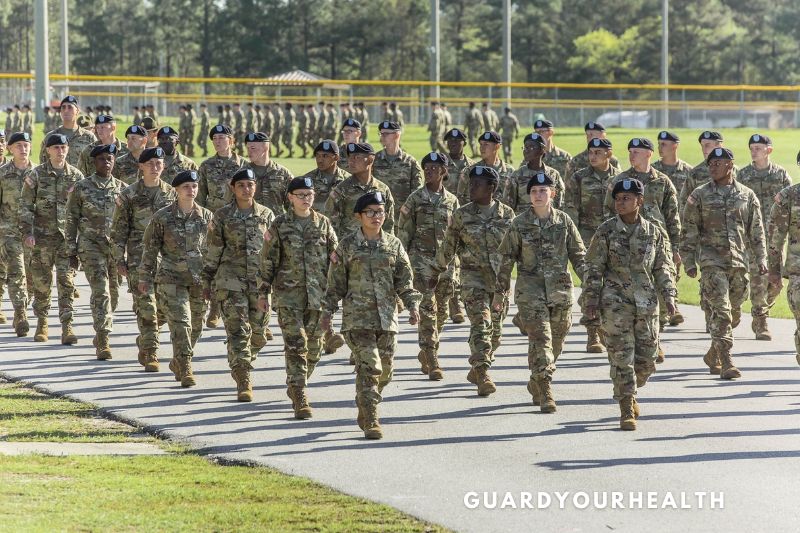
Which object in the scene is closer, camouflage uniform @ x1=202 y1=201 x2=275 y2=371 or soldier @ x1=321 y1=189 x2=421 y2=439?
soldier @ x1=321 y1=189 x2=421 y2=439

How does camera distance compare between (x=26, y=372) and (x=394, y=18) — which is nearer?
(x=26, y=372)

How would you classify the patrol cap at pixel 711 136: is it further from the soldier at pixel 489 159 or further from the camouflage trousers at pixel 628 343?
the camouflage trousers at pixel 628 343

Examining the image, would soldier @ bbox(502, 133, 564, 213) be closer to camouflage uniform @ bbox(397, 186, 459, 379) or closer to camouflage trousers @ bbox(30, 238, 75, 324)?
camouflage uniform @ bbox(397, 186, 459, 379)

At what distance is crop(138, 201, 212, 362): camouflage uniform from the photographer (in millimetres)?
13555

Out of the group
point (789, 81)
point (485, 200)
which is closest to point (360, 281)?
point (485, 200)

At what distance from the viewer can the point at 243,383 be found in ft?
42.3

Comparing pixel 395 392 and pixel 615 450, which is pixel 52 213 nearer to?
pixel 395 392

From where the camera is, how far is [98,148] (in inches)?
619

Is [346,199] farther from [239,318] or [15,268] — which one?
[15,268]

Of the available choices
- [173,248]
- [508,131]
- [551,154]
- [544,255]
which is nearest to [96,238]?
[173,248]

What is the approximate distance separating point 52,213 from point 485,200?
5.68 meters

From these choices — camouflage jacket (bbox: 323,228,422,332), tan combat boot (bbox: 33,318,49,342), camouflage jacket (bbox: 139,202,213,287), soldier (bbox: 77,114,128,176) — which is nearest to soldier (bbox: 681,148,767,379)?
camouflage jacket (bbox: 323,228,422,332)

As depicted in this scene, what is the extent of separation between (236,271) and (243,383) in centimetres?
100

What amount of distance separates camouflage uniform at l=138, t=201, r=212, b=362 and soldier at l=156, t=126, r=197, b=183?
4.04 m
